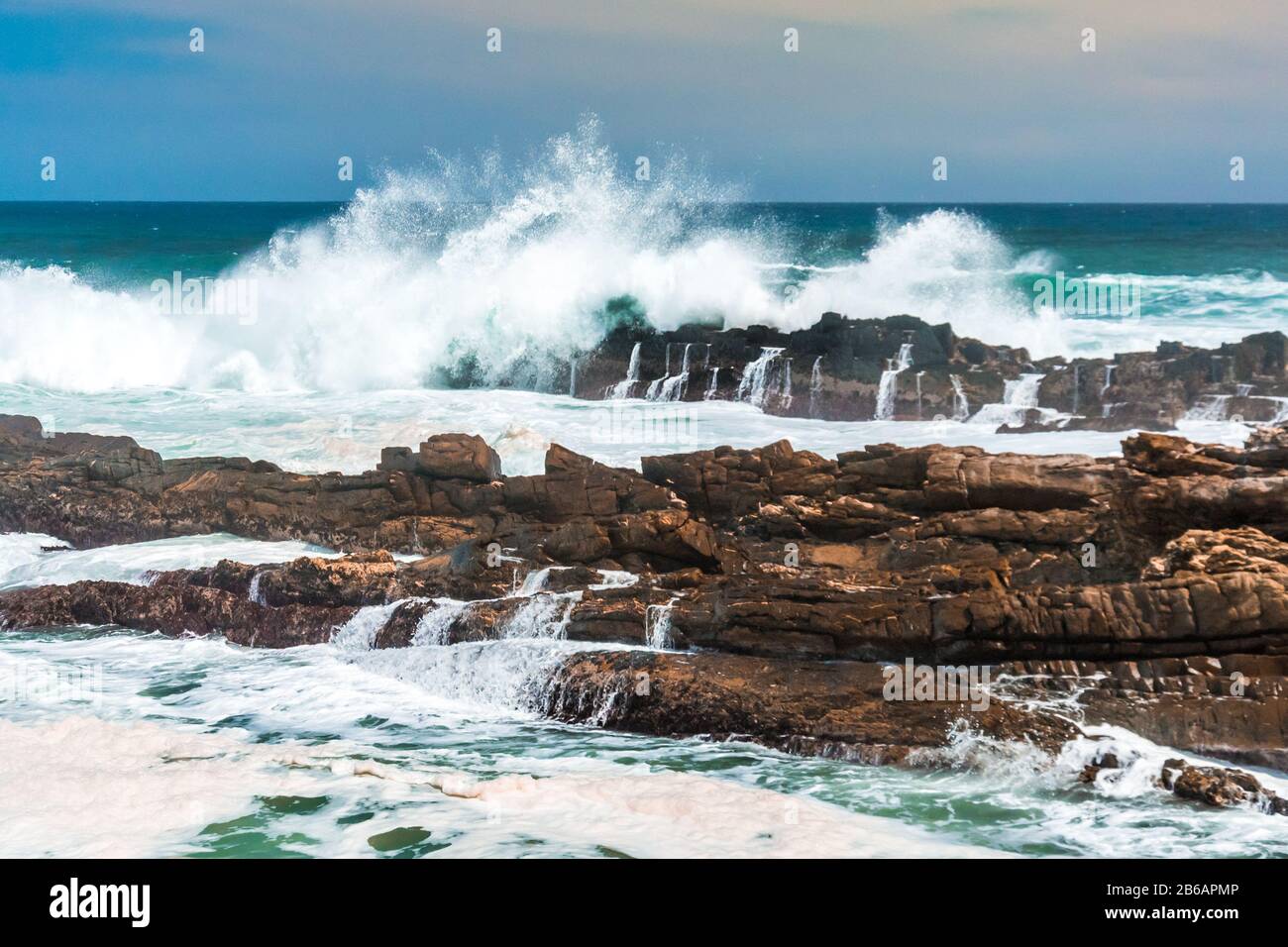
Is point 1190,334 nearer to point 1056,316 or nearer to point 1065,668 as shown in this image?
point 1056,316

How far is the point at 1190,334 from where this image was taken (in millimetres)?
29406

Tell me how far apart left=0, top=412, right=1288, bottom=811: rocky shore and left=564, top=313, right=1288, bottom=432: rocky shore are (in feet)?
25.8

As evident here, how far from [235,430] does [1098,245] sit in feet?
130

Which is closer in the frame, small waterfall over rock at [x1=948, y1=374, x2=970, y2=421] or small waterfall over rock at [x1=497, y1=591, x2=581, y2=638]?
small waterfall over rock at [x1=497, y1=591, x2=581, y2=638]

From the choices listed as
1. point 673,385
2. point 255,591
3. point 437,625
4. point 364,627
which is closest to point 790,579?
point 437,625

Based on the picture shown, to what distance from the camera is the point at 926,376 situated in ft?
72.9

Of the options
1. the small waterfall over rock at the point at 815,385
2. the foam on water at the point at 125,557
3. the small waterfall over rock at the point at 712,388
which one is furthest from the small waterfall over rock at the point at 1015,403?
the foam on water at the point at 125,557

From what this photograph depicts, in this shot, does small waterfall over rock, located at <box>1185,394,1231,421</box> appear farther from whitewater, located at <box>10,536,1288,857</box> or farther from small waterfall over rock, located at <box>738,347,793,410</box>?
whitewater, located at <box>10,536,1288,857</box>

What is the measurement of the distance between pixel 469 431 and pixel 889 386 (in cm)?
723

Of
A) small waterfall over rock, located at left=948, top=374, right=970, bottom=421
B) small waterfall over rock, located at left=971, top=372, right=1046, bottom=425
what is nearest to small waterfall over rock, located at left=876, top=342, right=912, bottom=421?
small waterfall over rock, located at left=948, top=374, right=970, bottom=421

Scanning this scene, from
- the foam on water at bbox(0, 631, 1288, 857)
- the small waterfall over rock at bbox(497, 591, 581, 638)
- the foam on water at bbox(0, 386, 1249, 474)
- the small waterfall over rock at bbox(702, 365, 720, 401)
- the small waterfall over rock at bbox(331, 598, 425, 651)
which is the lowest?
the foam on water at bbox(0, 631, 1288, 857)

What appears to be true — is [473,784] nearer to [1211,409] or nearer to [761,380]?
[761,380]

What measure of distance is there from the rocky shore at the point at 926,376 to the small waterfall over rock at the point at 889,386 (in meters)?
0.02

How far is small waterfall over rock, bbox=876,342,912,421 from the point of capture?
2216cm
